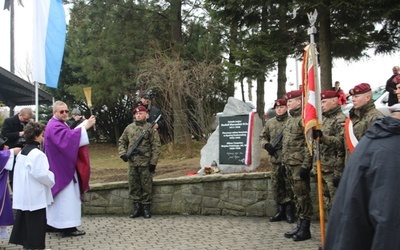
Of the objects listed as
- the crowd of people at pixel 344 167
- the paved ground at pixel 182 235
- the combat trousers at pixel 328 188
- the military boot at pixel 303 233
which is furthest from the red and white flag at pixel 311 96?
the paved ground at pixel 182 235

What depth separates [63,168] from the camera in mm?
7117

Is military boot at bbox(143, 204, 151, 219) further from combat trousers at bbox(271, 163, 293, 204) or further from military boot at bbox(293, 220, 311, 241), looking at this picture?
military boot at bbox(293, 220, 311, 241)

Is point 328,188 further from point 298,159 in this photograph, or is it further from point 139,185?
point 139,185

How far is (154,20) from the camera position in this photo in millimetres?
17875

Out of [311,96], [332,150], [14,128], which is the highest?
[311,96]

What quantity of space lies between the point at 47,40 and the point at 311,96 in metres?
6.25

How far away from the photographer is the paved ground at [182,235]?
635 cm

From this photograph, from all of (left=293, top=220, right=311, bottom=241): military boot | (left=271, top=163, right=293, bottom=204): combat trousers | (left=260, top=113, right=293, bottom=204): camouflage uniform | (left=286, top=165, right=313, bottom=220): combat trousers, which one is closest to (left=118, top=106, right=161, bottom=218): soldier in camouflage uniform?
(left=260, top=113, right=293, bottom=204): camouflage uniform

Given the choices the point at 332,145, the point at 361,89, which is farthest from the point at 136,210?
the point at 361,89

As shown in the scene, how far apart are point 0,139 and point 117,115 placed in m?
15.1

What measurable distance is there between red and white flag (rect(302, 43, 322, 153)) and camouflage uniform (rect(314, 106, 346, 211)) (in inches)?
16.3

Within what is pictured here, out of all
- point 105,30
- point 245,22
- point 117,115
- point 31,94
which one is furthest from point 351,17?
point 117,115

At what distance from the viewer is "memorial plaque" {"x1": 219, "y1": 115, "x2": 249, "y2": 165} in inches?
381

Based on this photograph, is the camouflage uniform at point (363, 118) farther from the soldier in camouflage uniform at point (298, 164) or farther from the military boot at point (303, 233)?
the military boot at point (303, 233)
